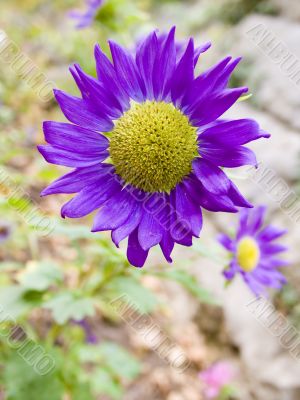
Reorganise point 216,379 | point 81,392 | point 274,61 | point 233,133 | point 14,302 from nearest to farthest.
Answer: point 233,133 < point 14,302 < point 81,392 < point 216,379 < point 274,61

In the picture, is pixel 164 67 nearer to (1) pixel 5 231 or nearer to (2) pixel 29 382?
(2) pixel 29 382

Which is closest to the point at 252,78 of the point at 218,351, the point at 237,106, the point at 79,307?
the point at 237,106

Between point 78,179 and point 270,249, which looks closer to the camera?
point 78,179

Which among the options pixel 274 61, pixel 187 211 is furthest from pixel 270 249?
pixel 274 61

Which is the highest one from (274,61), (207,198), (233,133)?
(274,61)

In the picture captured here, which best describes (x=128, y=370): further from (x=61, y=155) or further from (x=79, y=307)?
(x=61, y=155)

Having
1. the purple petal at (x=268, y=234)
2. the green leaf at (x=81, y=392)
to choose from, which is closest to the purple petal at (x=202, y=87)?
the purple petal at (x=268, y=234)
